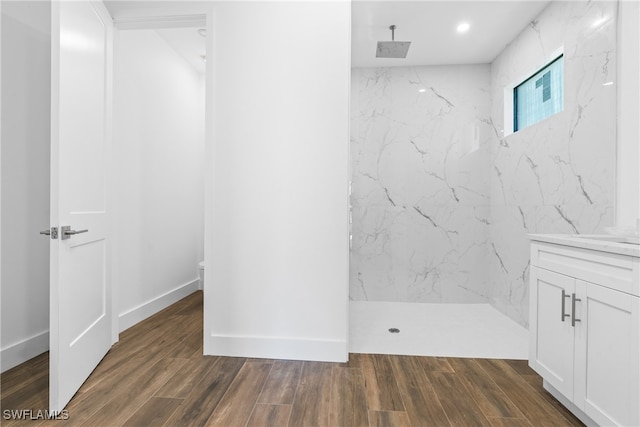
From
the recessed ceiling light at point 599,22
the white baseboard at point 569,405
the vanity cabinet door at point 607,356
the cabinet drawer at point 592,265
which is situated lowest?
the white baseboard at point 569,405

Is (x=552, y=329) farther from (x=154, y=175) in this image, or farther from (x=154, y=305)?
(x=154, y=175)

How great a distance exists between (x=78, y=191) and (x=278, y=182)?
1.11 meters

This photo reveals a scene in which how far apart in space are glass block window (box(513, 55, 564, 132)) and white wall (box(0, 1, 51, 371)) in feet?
12.1

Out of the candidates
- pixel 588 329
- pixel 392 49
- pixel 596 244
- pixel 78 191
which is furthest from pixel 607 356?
pixel 392 49

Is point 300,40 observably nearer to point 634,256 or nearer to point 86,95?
point 86,95

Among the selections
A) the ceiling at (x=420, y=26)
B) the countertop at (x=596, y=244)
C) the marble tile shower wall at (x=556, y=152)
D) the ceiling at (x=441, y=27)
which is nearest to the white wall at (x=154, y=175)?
the ceiling at (x=420, y=26)

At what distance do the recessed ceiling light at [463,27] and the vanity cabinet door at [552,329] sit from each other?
216 cm

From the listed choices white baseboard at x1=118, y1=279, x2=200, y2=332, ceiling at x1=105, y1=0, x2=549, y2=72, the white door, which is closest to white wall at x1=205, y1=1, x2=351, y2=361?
ceiling at x1=105, y1=0, x2=549, y2=72

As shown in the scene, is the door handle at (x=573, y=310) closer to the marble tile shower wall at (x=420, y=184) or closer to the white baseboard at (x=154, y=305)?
the marble tile shower wall at (x=420, y=184)

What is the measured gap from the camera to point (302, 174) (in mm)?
2189

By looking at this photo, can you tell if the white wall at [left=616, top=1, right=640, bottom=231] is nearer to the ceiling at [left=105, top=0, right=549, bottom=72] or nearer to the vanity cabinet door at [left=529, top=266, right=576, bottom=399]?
the vanity cabinet door at [left=529, top=266, right=576, bottom=399]

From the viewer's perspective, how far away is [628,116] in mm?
1881

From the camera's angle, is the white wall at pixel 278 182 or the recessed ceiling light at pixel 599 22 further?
the white wall at pixel 278 182

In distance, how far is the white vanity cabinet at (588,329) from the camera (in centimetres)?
125
